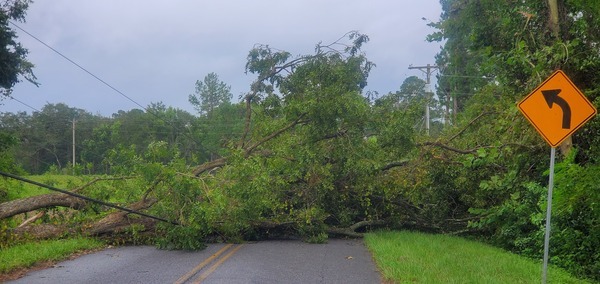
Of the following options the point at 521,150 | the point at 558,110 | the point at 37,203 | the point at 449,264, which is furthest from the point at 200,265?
the point at 521,150

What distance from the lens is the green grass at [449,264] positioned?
817 centimetres

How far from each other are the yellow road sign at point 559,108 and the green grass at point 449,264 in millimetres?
2214

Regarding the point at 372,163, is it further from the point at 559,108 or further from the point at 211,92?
the point at 211,92

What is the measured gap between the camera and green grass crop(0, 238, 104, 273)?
31.7 ft

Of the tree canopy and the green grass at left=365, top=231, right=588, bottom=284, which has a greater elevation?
the tree canopy

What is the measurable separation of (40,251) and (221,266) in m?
3.76

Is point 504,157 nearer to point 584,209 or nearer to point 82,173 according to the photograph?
point 584,209

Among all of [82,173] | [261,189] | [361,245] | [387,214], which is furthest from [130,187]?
[387,214]

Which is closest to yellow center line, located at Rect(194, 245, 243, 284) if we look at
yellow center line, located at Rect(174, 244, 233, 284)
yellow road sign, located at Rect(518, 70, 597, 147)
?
yellow center line, located at Rect(174, 244, 233, 284)

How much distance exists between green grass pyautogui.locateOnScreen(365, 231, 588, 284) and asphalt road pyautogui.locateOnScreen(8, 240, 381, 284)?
1.28 ft

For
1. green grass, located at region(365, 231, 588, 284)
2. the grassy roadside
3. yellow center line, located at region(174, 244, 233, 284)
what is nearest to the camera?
green grass, located at region(365, 231, 588, 284)

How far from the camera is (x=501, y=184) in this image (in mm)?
13344

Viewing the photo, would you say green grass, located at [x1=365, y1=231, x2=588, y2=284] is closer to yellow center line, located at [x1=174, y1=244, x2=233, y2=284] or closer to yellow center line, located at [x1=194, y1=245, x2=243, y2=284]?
yellow center line, located at [x1=194, y1=245, x2=243, y2=284]

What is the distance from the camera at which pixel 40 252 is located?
10734mm
